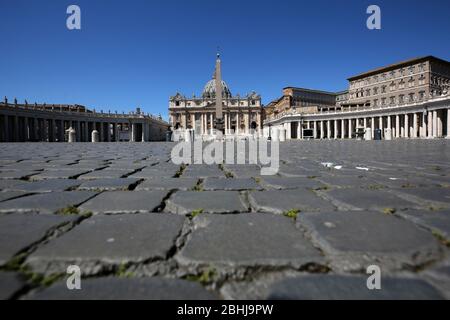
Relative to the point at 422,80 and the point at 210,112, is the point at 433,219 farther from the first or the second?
the point at 210,112

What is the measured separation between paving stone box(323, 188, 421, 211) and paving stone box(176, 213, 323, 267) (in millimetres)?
743

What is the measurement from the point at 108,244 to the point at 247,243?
70 cm

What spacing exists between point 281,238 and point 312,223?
1.13ft

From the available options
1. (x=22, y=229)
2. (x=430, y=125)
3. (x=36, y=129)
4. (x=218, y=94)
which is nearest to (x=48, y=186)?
(x=22, y=229)

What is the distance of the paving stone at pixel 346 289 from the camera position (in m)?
0.99

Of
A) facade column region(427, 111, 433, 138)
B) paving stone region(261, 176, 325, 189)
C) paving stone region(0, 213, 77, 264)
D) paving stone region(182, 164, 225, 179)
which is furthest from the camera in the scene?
facade column region(427, 111, 433, 138)

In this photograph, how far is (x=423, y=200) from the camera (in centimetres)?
239

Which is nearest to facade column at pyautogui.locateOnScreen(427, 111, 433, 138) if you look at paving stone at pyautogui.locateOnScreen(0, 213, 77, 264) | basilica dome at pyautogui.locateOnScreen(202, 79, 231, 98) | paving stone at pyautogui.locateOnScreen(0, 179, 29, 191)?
paving stone at pyautogui.locateOnScreen(0, 179, 29, 191)

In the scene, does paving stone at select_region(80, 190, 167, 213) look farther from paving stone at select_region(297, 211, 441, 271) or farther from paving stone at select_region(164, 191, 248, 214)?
paving stone at select_region(297, 211, 441, 271)

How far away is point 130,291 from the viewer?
3.33ft

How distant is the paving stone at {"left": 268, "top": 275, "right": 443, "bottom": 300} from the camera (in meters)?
0.99

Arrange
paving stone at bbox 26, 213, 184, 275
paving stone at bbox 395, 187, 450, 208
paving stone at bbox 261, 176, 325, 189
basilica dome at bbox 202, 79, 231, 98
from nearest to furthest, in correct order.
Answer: paving stone at bbox 26, 213, 184, 275, paving stone at bbox 395, 187, 450, 208, paving stone at bbox 261, 176, 325, 189, basilica dome at bbox 202, 79, 231, 98

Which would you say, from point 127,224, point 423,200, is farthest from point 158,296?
point 423,200
